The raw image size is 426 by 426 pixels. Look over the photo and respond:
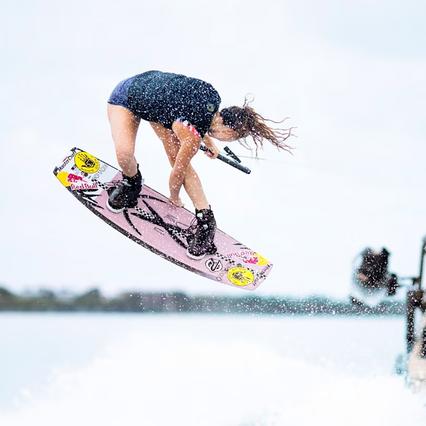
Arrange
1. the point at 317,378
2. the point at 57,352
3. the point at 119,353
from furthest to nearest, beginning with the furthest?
the point at 57,352, the point at 119,353, the point at 317,378

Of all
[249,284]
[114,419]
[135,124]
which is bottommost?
[114,419]

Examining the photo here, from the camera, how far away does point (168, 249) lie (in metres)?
12.5

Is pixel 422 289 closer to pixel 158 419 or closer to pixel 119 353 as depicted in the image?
pixel 158 419

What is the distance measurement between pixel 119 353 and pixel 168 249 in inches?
441

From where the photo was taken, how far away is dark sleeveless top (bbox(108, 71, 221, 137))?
35.7 feet

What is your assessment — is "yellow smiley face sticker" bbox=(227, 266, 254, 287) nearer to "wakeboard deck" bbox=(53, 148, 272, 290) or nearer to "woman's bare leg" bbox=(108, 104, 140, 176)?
"wakeboard deck" bbox=(53, 148, 272, 290)

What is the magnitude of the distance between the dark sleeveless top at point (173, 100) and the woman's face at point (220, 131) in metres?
0.13

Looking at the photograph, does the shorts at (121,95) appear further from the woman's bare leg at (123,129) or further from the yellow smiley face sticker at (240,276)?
the yellow smiley face sticker at (240,276)

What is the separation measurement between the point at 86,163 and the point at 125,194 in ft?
2.85

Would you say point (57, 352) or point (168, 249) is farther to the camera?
point (57, 352)

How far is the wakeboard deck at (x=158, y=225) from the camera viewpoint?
492 inches

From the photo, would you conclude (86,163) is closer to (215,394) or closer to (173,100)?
(173,100)

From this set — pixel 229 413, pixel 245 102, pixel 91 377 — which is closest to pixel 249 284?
pixel 245 102

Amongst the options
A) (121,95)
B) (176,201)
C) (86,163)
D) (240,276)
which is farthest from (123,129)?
(240,276)
